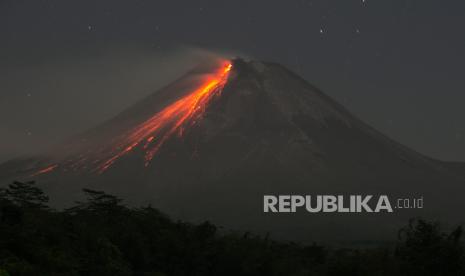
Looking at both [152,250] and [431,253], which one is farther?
[152,250]

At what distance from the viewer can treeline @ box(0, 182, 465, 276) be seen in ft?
94.6

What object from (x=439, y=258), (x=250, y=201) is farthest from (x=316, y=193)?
(x=439, y=258)

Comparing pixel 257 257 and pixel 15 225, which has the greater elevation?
pixel 15 225

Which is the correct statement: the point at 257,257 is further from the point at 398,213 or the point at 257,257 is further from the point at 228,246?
the point at 398,213

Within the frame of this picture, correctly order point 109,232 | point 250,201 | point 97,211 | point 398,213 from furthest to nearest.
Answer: point 398,213
point 250,201
point 97,211
point 109,232

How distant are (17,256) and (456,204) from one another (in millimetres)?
174285

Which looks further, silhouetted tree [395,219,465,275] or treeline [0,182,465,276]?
silhouetted tree [395,219,465,275]

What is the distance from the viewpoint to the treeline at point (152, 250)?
28828mm

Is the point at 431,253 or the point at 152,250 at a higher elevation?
the point at 431,253

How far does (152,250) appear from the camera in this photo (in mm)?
Result: 44281

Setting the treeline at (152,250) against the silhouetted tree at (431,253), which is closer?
the treeline at (152,250)

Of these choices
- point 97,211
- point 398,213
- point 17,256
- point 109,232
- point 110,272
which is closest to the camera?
point 17,256

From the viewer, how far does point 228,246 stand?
49.3m

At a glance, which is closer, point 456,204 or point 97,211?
point 97,211
